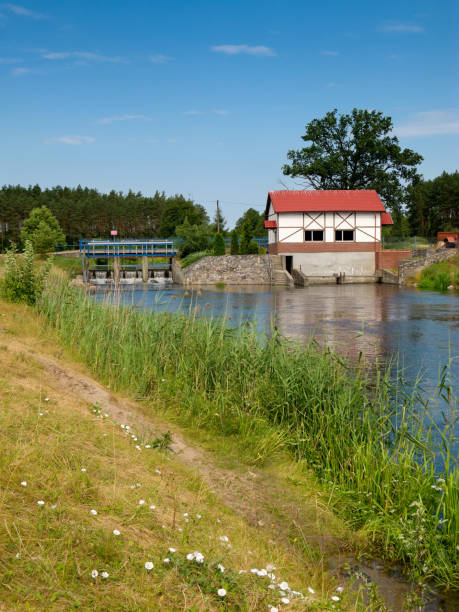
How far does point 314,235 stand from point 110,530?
44.9 meters

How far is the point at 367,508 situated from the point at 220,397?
9.51 feet

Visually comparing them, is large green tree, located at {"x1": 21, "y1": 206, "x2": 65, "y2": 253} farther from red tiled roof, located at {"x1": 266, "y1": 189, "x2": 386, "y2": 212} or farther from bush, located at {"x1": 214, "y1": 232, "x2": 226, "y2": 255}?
red tiled roof, located at {"x1": 266, "y1": 189, "x2": 386, "y2": 212}

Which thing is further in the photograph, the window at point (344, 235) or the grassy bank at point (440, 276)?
the window at point (344, 235)

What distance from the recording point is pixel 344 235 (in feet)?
155

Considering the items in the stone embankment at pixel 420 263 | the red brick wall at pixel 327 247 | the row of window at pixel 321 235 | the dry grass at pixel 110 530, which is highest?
the row of window at pixel 321 235

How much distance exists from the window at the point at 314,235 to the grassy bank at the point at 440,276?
10.1 m

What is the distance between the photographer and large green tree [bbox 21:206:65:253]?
65.8 metres

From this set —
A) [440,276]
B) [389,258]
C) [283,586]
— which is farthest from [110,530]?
[389,258]

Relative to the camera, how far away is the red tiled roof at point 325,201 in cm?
4669

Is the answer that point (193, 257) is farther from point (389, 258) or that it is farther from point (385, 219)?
point (385, 219)

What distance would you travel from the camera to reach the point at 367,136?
56719 mm

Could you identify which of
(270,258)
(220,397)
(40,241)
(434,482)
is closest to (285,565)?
(434,482)

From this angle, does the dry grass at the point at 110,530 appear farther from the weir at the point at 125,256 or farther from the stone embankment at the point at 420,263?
the weir at the point at 125,256

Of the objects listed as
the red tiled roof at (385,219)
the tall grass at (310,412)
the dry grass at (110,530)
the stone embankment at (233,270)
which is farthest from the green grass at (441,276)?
the dry grass at (110,530)
